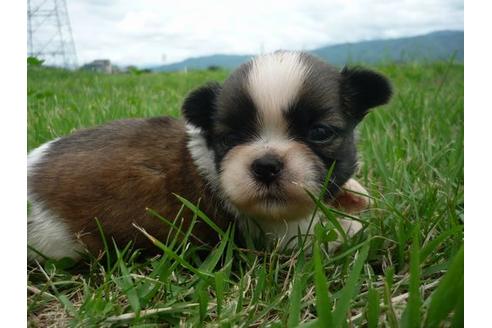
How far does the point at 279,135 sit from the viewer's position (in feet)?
6.59

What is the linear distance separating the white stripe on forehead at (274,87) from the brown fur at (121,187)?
0.49m

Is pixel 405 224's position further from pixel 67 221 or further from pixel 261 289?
pixel 67 221

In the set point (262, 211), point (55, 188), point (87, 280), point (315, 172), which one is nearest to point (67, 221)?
point (55, 188)

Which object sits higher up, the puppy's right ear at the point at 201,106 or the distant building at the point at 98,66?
the distant building at the point at 98,66

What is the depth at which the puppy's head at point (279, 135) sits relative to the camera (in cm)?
194

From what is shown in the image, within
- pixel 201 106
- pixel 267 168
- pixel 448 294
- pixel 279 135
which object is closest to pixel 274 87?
pixel 279 135

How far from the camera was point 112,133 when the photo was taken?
2.46 metres

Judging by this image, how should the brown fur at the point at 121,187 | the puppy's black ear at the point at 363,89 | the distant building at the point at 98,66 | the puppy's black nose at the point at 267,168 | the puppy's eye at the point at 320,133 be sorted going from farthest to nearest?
the distant building at the point at 98,66 → the puppy's black ear at the point at 363,89 → the brown fur at the point at 121,187 → the puppy's eye at the point at 320,133 → the puppy's black nose at the point at 267,168

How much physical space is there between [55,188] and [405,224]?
1.52m

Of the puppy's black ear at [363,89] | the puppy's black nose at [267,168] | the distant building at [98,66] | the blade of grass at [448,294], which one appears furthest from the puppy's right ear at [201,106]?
the distant building at [98,66]

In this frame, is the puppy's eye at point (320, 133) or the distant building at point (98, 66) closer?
the puppy's eye at point (320, 133)

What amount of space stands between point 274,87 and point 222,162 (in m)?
0.38

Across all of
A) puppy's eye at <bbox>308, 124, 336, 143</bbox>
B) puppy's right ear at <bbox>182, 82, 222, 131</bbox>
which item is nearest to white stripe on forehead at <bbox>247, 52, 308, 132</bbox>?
puppy's eye at <bbox>308, 124, 336, 143</bbox>

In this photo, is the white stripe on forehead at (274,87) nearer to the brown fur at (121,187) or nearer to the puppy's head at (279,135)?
the puppy's head at (279,135)
